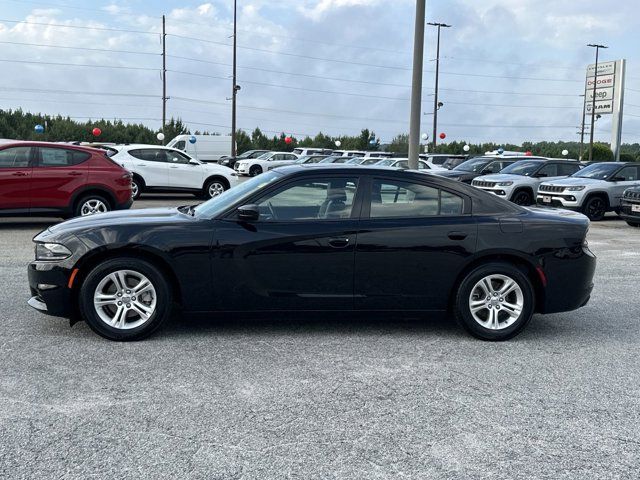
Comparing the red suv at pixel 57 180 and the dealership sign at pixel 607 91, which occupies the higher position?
the dealership sign at pixel 607 91

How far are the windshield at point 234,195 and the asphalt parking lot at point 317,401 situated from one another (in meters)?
0.96

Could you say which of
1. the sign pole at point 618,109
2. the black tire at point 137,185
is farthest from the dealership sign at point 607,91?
the black tire at point 137,185

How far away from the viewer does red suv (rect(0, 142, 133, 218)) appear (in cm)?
1295

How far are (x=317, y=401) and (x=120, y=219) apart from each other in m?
2.45

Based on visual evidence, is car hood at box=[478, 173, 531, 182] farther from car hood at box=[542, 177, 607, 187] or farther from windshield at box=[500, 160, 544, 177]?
car hood at box=[542, 177, 607, 187]

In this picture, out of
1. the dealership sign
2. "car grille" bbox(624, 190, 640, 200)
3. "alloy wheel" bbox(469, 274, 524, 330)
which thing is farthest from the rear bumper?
the dealership sign

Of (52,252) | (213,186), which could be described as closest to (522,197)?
(213,186)

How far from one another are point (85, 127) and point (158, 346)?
6518cm

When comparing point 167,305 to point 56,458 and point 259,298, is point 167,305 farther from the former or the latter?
point 56,458

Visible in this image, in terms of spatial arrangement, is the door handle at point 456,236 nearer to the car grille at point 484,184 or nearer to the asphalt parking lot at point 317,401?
the asphalt parking lot at point 317,401

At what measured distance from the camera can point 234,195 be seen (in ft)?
20.4

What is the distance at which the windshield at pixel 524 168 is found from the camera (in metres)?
21.8

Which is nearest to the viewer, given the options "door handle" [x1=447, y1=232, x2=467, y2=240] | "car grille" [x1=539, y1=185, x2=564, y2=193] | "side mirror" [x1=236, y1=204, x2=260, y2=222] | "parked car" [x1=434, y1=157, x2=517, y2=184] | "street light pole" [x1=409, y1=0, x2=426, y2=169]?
"side mirror" [x1=236, y1=204, x2=260, y2=222]

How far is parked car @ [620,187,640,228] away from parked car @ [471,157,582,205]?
357cm
